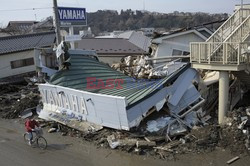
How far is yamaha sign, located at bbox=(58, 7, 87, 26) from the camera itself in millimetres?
19336

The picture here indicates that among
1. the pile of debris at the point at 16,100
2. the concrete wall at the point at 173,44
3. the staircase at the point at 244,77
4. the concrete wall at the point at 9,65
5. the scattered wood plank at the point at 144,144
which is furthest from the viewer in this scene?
the concrete wall at the point at 9,65

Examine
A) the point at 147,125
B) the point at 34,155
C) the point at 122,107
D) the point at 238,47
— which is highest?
the point at 238,47

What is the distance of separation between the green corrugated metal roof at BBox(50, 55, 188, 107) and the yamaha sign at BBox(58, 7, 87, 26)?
3.07m

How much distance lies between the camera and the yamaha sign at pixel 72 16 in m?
19.3

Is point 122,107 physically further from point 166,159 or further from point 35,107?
point 35,107

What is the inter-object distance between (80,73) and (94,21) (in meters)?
74.8

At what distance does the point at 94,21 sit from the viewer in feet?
291

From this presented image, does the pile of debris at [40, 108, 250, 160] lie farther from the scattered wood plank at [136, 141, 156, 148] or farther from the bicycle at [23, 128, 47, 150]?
the bicycle at [23, 128, 47, 150]

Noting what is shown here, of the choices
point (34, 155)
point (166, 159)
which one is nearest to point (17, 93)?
point (34, 155)

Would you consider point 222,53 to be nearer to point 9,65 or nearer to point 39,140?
point 39,140

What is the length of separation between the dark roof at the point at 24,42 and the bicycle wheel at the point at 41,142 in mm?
14753

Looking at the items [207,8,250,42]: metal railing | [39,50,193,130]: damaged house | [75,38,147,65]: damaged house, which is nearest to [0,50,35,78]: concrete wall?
[75,38,147,65]: damaged house

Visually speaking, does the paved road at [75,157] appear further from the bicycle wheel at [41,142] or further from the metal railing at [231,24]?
the metal railing at [231,24]

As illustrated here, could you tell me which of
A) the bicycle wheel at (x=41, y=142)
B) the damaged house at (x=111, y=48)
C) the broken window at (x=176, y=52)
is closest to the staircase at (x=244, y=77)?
the broken window at (x=176, y=52)
